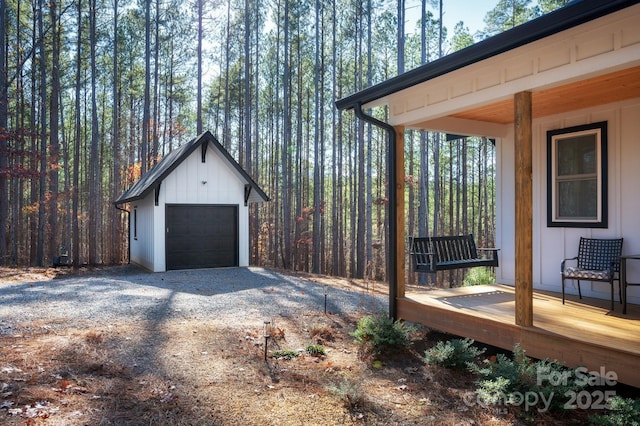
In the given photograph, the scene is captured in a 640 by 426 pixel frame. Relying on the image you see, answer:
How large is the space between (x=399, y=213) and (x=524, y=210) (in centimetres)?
171

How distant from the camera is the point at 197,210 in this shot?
1259 cm

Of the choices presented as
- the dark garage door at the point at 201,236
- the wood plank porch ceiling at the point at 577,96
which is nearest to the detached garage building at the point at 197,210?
the dark garage door at the point at 201,236

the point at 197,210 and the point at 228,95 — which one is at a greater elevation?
the point at 228,95

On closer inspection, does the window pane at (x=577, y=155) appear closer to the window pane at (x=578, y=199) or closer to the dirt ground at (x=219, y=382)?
the window pane at (x=578, y=199)

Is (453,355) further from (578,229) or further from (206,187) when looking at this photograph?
(206,187)

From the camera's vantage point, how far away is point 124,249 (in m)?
22.4

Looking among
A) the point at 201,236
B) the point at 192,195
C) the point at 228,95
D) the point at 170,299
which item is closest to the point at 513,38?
the point at 170,299

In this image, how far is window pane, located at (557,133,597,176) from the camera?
543cm

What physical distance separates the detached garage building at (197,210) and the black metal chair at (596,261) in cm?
961

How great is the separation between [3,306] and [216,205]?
658cm

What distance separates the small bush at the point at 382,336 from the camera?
4590 millimetres

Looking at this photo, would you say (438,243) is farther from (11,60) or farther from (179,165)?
(11,60)

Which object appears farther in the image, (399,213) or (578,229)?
(578,229)

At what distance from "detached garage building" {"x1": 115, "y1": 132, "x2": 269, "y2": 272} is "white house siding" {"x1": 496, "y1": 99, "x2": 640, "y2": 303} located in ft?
27.3
